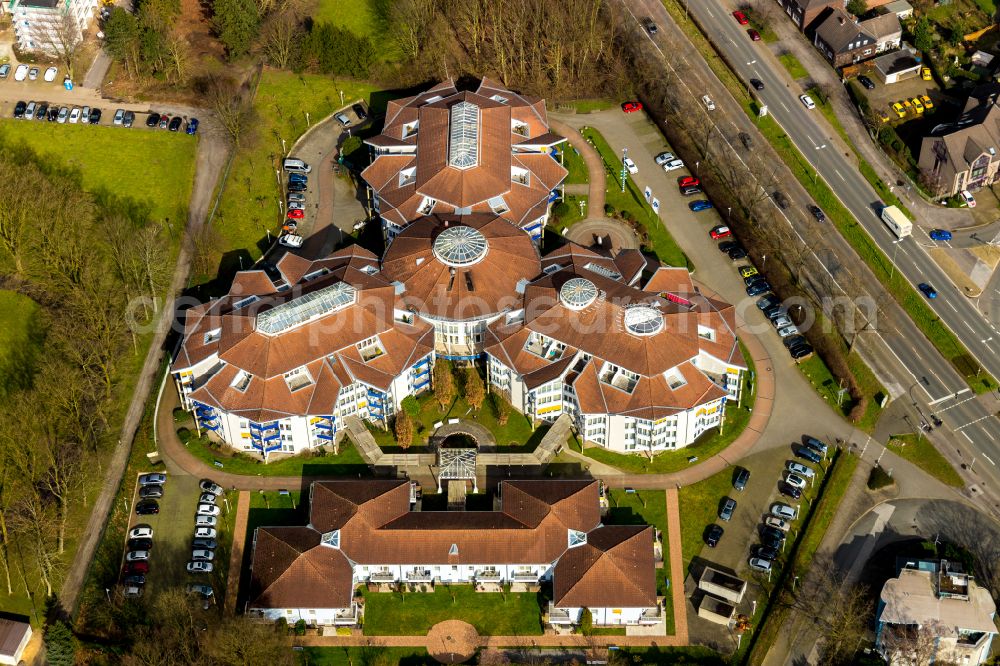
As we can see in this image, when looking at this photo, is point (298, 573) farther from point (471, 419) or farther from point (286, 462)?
point (471, 419)

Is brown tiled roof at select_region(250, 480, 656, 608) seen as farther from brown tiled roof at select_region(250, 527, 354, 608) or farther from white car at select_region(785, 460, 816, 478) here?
white car at select_region(785, 460, 816, 478)

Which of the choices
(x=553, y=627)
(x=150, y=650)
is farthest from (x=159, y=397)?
(x=553, y=627)

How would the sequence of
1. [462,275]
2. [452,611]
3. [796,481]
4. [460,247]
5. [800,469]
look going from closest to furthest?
[452,611], [796,481], [800,469], [462,275], [460,247]

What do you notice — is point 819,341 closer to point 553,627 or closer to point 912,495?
point 912,495

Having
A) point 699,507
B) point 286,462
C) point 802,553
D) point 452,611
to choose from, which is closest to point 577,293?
point 699,507

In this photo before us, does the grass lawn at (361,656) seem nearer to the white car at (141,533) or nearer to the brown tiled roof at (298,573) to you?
the brown tiled roof at (298,573)

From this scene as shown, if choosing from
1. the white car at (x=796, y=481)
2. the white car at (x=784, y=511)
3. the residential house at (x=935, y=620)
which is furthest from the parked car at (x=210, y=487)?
the residential house at (x=935, y=620)

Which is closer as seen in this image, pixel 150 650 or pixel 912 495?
pixel 150 650
